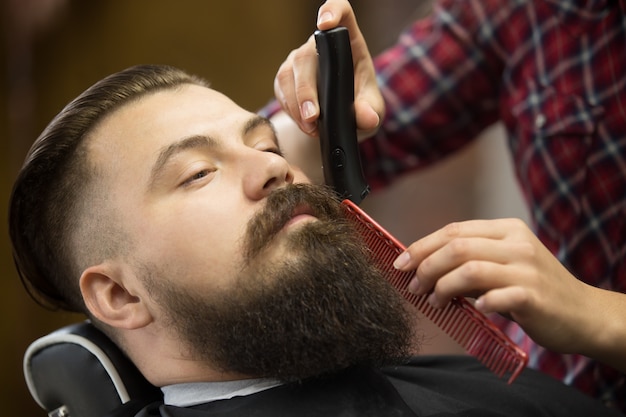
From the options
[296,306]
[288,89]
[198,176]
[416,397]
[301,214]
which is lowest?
[416,397]

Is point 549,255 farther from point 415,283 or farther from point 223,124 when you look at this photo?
point 223,124

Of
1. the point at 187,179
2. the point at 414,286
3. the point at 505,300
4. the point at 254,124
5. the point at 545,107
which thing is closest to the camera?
the point at 505,300

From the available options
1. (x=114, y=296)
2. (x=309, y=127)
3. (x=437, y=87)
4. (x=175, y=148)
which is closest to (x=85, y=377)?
(x=114, y=296)

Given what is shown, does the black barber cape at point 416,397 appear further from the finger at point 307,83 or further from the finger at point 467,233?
the finger at point 307,83

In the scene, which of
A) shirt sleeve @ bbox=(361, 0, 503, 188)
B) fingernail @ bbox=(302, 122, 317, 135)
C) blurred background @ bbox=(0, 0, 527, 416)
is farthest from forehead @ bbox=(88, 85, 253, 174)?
blurred background @ bbox=(0, 0, 527, 416)

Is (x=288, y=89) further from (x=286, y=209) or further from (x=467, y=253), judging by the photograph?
(x=467, y=253)

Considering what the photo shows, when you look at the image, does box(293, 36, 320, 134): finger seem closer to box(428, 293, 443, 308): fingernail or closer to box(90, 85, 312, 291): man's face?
box(90, 85, 312, 291): man's face

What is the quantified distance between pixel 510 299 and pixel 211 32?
2171mm

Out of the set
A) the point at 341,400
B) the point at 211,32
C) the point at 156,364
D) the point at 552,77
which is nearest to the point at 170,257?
the point at 156,364

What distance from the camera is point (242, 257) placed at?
1150mm

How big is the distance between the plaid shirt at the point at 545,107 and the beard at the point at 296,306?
1.78 feet

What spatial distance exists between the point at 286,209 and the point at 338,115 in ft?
0.62

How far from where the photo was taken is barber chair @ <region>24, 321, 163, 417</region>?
4.20ft

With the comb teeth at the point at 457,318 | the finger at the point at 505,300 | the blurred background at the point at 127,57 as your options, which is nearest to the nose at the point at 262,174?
the comb teeth at the point at 457,318
